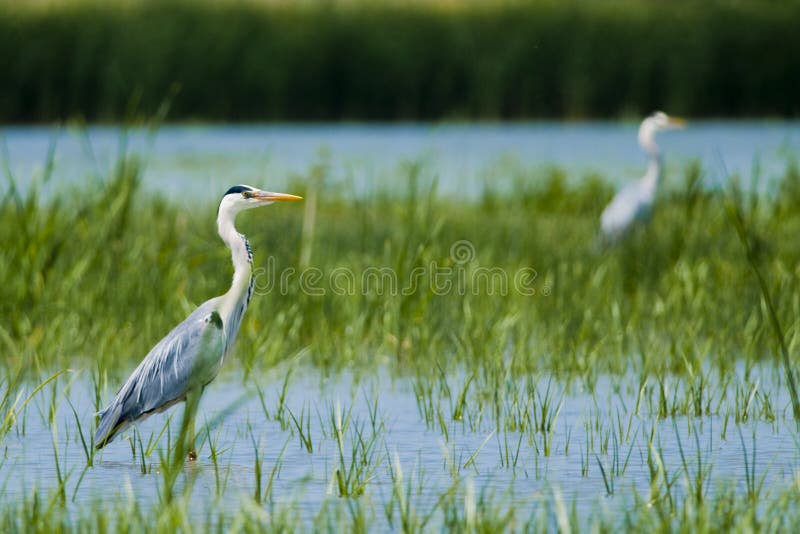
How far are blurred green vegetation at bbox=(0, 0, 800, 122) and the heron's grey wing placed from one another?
49.7 feet

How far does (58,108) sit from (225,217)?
15136mm

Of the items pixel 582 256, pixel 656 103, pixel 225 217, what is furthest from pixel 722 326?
pixel 656 103

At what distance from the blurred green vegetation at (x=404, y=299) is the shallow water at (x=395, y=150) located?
516 cm

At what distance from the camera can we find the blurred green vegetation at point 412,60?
20531 millimetres

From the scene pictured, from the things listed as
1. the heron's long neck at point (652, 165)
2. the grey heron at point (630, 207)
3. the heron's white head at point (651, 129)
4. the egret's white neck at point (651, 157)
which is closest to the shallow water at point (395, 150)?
the heron's white head at point (651, 129)

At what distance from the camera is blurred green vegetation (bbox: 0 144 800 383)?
6.50 meters

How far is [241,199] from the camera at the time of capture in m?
5.53

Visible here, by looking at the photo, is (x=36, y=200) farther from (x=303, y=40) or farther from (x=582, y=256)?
(x=303, y=40)

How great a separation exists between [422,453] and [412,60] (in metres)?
16.7

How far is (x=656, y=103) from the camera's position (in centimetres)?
2095

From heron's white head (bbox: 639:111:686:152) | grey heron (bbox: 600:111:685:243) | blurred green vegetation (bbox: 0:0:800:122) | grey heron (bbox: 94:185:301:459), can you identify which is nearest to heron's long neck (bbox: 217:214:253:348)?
grey heron (bbox: 94:185:301:459)

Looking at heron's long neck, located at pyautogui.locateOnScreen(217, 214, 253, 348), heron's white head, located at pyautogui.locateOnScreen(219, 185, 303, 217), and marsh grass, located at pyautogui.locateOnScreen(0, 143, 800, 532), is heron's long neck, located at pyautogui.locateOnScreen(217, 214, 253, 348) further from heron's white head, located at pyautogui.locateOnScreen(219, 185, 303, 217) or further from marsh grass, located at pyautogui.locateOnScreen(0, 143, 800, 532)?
marsh grass, located at pyautogui.locateOnScreen(0, 143, 800, 532)

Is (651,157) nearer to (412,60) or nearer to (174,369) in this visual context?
(174,369)

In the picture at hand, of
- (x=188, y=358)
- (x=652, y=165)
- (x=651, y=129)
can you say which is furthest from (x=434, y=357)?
(x=651, y=129)
